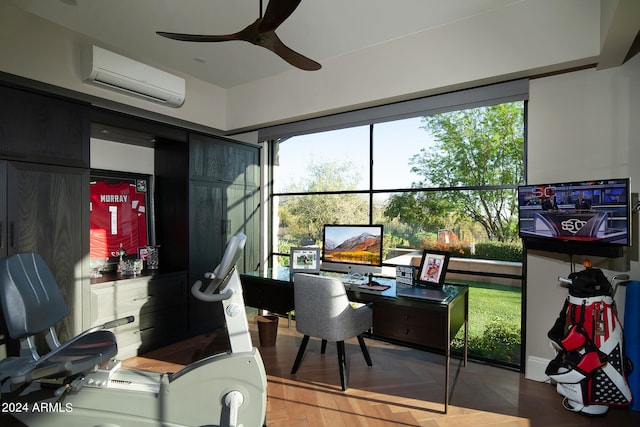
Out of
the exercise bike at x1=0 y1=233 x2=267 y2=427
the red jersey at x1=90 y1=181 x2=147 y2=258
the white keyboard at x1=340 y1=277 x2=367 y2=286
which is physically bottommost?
the exercise bike at x1=0 y1=233 x2=267 y2=427

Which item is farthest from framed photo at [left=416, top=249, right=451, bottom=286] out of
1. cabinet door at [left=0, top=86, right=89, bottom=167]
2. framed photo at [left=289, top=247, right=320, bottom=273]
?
cabinet door at [left=0, top=86, right=89, bottom=167]

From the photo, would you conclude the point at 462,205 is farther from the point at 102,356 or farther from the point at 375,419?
the point at 102,356

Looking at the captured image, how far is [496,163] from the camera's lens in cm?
310

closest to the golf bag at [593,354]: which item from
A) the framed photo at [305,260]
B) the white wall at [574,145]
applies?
the white wall at [574,145]

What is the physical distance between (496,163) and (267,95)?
2.63 metres

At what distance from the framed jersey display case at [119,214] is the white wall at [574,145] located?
3.75m

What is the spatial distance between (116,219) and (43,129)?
1.20 m

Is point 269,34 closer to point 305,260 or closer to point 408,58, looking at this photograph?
point 408,58

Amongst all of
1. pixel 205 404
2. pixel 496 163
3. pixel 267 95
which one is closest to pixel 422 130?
pixel 496 163

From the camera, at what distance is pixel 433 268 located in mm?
2779

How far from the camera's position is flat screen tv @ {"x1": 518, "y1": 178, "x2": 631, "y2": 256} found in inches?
87.7

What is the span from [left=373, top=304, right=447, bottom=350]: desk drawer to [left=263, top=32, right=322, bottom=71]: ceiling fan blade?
182cm

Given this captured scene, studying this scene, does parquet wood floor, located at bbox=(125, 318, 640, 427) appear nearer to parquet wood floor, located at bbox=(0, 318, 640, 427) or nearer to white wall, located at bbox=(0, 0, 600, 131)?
parquet wood floor, located at bbox=(0, 318, 640, 427)

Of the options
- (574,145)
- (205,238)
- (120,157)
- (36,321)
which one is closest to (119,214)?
(120,157)
